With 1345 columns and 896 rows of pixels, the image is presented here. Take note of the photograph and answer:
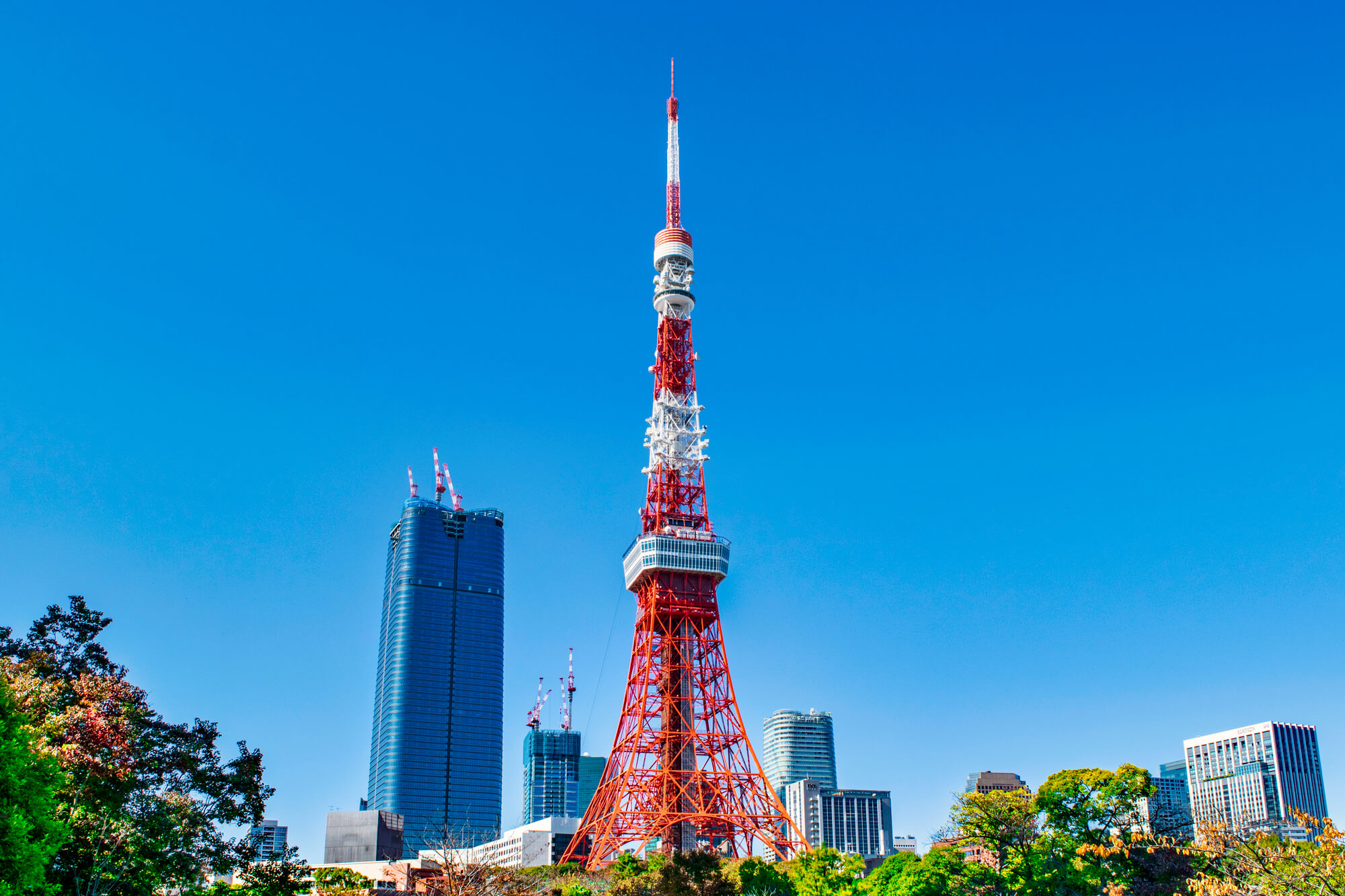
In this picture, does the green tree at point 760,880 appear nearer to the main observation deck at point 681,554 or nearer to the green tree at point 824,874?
the green tree at point 824,874

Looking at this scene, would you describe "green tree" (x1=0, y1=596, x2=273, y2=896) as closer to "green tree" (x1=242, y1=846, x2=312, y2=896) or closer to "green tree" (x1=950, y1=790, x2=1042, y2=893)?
"green tree" (x1=242, y1=846, x2=312, y2=896)

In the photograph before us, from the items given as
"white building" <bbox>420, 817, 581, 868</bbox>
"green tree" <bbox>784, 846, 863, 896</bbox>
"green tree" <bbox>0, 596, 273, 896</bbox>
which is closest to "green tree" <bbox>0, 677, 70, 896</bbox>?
"green tree" <bbox>0, 596, 273, 896</bbox>

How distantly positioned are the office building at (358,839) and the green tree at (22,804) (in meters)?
78.4

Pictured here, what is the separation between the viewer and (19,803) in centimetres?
3459

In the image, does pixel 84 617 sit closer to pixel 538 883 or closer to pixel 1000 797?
pixel 538 883

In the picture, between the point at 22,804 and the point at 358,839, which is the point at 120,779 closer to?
the point at 22,804

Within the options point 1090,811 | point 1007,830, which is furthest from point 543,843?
point 1090,811

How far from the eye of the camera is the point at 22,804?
34.7 m

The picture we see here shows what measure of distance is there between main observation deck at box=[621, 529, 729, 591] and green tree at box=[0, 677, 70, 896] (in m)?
64.7

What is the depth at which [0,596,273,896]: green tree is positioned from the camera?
39312mm

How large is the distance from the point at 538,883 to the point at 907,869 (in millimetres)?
20127

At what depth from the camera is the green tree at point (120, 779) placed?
39312 mm

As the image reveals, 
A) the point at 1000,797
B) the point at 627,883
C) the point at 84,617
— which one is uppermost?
the point at 84,617

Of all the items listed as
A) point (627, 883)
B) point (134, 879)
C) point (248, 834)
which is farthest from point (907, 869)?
point (134, 879)
